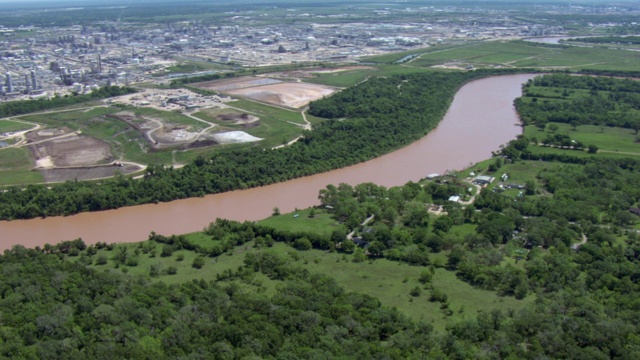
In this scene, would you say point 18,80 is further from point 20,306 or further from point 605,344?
point 605,344

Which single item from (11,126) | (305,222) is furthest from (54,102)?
(305,222)

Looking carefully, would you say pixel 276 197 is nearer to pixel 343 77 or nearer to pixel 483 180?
pixel 483 180

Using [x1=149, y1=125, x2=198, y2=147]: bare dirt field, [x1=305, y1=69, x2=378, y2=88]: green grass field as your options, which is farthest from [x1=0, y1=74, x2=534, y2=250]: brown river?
[x1=305, y1=69, x2=378, y2=88]: green grass field

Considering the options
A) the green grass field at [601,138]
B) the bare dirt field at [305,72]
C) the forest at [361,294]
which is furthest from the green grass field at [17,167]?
the bare dirt field at [305,72]

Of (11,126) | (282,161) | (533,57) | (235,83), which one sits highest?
(235,83)

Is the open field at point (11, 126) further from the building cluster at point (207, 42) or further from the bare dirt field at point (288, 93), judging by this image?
the bare dirt field at point (288, 93)

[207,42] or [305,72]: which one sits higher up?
[207,42]
